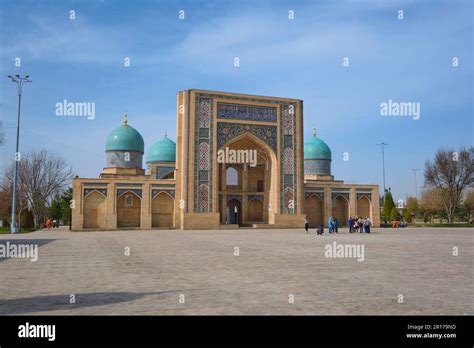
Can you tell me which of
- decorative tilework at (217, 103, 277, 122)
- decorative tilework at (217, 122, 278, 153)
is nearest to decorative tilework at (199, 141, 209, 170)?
decorative tilework at (217, 122, 278, 153)

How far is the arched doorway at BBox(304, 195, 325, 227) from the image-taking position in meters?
38.7

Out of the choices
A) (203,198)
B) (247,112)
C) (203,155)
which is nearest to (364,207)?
(247,112)

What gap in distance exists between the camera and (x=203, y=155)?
109 ft

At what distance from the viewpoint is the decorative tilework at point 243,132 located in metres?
33.8

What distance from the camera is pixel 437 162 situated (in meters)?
45.1

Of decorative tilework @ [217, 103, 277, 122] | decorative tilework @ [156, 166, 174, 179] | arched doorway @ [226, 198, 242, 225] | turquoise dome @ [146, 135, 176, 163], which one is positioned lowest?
arched doorway @ [226, 198, 242, 225]

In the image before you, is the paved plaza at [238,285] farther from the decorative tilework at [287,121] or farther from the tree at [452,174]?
the tree at [452,174]

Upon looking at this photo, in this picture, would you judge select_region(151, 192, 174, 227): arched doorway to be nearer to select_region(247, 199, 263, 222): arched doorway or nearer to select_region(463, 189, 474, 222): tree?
select_region(247, 199, 263, 222): arched doorway

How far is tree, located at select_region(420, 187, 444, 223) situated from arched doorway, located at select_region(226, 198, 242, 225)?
2209 cm

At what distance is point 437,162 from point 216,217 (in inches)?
972

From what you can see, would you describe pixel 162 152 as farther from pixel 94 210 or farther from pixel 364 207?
pixel 364 207

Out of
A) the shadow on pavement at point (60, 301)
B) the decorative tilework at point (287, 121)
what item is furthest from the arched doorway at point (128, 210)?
A: the shadow on pavement at point (60, 301)
